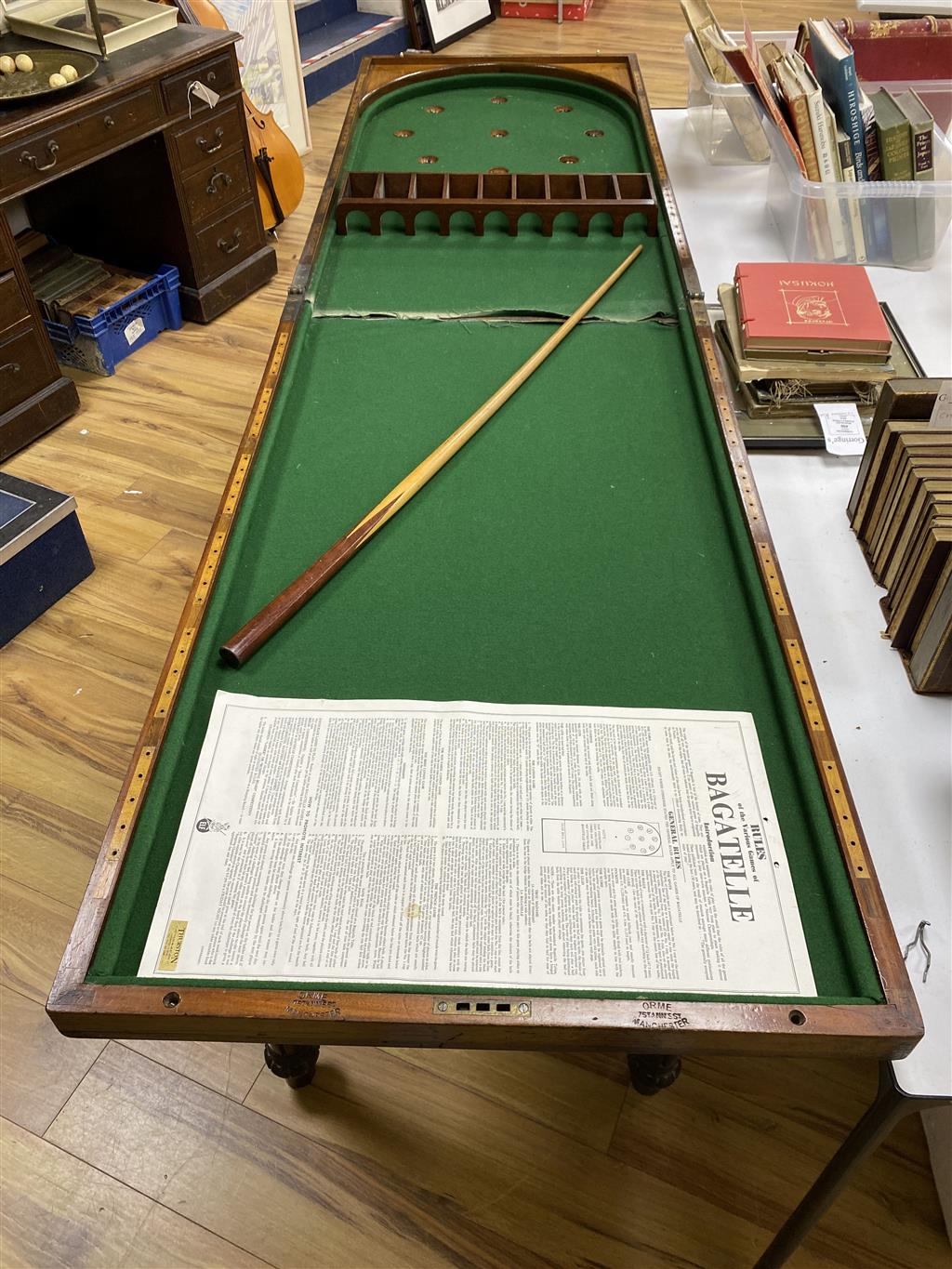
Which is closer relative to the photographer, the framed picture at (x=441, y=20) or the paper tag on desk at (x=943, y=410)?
the paper tag on desk at (x=943, y=410)

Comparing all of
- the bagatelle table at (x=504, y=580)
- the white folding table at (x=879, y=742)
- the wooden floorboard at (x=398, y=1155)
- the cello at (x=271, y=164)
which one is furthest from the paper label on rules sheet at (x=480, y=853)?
the cello at (x=271, y=164)

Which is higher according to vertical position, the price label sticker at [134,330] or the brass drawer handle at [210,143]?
the brass drawer handle at [210,143]

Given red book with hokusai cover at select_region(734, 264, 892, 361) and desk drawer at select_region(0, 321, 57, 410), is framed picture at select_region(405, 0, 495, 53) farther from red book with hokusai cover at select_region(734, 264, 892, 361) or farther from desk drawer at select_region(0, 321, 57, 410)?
red book with hokusai cover at select_region(734, 264, 892, 361)

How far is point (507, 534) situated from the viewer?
1.36m

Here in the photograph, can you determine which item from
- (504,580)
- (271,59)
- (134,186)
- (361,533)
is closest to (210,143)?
(134,186)

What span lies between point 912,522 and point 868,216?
1.14 metres

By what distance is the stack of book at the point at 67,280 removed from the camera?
293 centimetres

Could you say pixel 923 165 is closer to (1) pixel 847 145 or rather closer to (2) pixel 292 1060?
(1) pixel 847 145

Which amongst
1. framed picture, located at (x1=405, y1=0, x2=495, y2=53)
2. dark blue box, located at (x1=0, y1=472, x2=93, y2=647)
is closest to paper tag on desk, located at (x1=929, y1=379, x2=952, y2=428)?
dark blue box, located at (x1=0, y1=472, x2=93, y2=647)

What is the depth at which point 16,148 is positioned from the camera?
235 centimetres

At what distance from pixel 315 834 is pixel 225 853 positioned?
92mm

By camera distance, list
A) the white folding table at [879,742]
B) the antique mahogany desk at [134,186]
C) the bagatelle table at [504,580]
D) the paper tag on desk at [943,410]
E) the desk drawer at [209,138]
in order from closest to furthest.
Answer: the bagatelle table at [504,580], the white folding table at [879,742], the paper tag on desk at [943,410], the antique mahogany desk at [134,186], the desk drawer at [209,138]

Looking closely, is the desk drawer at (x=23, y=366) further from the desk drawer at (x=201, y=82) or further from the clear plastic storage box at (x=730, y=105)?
the clear plastic storage box at (x=730, y=105)

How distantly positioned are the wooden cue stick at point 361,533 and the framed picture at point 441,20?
168 inches
